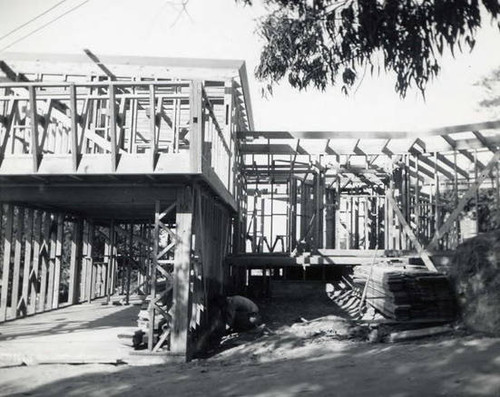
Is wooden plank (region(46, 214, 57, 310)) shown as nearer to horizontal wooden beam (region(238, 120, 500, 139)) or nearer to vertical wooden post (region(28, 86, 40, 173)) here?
vertical wooden post (region(28, 86, 40, 173))

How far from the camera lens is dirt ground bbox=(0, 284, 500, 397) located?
616cm

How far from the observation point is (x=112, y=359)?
8094 millimetres

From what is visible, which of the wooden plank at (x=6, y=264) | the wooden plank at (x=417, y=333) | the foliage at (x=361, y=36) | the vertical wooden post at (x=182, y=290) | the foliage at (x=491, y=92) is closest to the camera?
the foliage at (x=361, y=36)

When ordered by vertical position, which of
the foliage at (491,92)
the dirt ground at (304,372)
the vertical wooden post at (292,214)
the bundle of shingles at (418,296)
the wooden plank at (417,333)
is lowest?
the dirt ground at (304,372)

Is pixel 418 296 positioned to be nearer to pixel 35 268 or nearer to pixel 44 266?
pixel 35 268

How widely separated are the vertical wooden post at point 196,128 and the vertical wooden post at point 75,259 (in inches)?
330

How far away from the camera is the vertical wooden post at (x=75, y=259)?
48.6ft

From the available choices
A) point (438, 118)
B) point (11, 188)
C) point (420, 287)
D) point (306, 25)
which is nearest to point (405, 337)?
point (420, 287)

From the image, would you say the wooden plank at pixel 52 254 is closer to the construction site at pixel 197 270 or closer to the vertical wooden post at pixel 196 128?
the construction site at pixel 197 270

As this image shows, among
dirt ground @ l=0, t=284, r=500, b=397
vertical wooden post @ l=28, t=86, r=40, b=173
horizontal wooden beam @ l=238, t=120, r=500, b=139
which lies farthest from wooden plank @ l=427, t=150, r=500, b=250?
vertical wooden post @ l=28, t=86, r=40, b=173

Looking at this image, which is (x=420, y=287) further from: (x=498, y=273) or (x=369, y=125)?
(x=369, y=125)

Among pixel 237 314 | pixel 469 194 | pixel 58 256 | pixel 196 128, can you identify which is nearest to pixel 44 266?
pixel 58 256

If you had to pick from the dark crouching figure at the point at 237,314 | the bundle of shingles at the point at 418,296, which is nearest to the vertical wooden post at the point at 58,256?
the dark crouching figure at the point at 237,314

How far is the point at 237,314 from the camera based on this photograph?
39.7 ft
